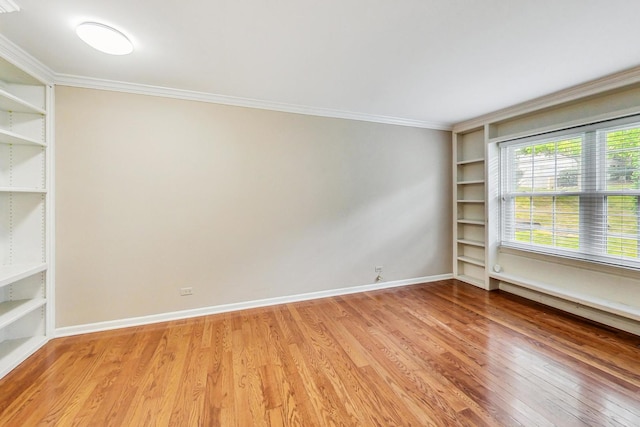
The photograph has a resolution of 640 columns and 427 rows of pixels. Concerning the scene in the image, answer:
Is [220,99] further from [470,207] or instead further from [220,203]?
[470,207]

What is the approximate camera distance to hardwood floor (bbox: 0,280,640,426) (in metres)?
1.45

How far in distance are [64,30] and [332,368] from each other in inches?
120

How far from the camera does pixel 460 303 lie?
119 inches

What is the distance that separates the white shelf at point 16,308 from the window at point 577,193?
5.15 meters

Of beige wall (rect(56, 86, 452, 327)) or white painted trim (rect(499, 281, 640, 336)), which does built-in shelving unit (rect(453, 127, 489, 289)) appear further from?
beige wall (rect(56, 86, 452, 327))

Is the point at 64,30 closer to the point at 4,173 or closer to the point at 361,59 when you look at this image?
the point at 4,173

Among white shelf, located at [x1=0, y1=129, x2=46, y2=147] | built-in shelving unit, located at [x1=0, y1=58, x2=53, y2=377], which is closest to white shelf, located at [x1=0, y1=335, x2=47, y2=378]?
built-in shelving unit, located at [x1=0, y1=58, x2=53, y2=377]

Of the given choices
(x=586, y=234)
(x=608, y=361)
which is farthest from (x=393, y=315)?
(x=586, y=234)

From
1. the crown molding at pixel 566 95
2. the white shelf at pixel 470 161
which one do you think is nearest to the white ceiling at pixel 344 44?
the crown molding at pixel 566 95

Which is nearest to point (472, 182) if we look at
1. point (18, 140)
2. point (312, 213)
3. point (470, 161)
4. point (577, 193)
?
point (470, 161)

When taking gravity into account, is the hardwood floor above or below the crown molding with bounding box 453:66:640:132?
below

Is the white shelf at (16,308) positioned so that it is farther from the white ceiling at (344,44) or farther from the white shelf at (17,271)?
the white ceiling at (344,44)

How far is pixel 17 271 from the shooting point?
192 cm

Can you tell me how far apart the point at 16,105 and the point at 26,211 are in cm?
88
